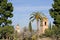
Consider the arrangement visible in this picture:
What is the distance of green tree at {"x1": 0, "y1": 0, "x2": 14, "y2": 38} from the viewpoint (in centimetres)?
5672

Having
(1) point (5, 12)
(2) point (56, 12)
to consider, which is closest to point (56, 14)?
(2) point (56, 12)

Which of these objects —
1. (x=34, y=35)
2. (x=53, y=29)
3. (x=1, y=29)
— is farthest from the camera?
(x=34, y=35)

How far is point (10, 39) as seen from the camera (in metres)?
60.8

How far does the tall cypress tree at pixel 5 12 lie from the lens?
2263 inches

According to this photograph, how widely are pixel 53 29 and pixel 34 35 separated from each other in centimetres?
658

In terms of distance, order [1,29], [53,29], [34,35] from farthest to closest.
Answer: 1. [34,35]
2. [53,29]
3. [1,29]

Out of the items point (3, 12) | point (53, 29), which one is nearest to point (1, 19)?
point (3, 12)

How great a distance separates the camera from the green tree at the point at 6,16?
5672 cm

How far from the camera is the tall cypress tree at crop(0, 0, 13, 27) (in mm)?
57469

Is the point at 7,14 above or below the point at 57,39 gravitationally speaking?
above

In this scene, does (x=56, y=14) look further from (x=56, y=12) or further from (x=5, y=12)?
Answer: (x=5, y=12)

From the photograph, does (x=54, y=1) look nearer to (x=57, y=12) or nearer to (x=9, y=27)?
(x=57, y=12)

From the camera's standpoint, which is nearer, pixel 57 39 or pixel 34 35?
pixel 57 39

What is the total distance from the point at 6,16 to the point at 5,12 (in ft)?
2.21
